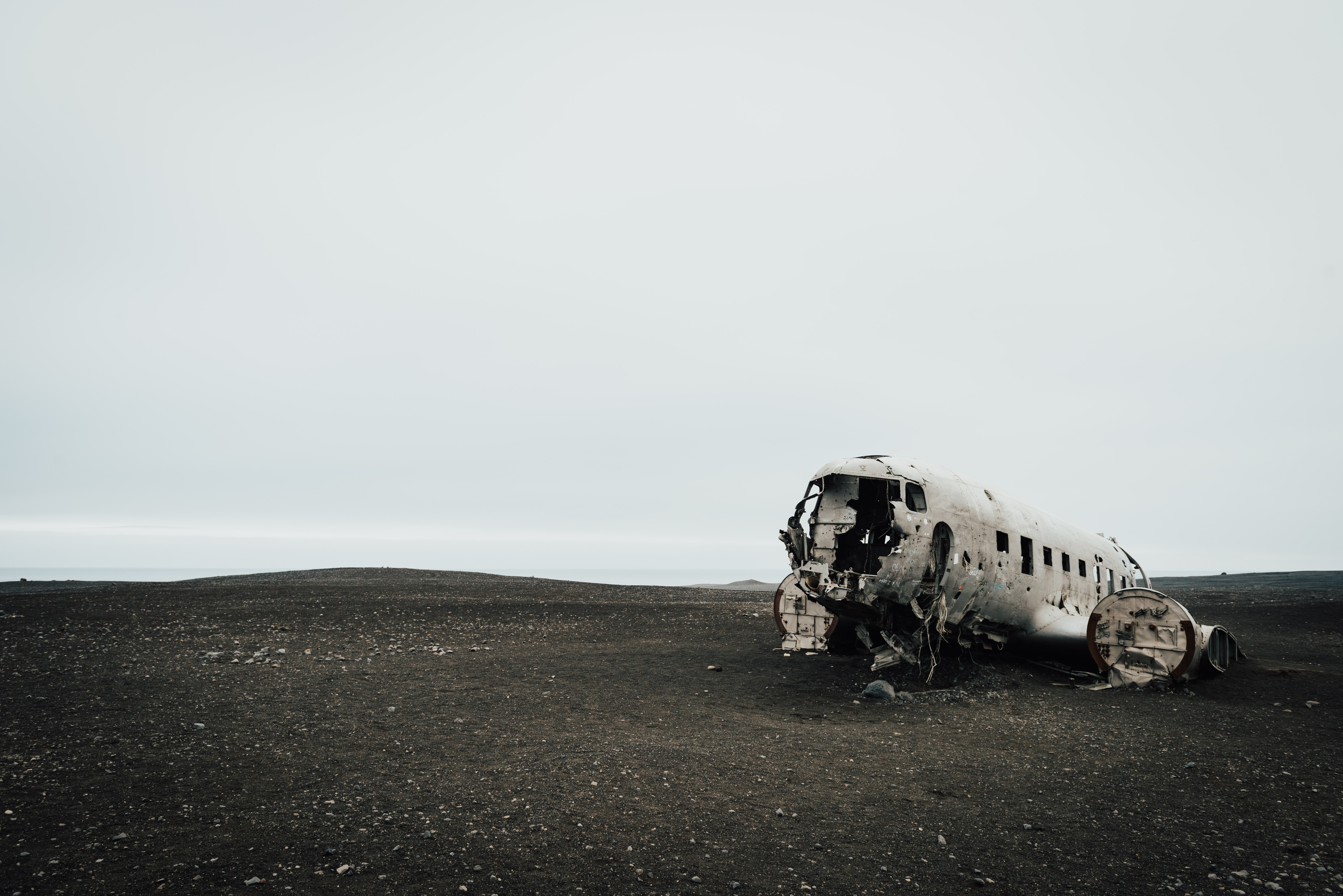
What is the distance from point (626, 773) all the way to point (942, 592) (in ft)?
27.2

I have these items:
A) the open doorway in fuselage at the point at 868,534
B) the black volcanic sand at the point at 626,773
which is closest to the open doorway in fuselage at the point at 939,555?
the open doorway in fuselage at the point at 868,534

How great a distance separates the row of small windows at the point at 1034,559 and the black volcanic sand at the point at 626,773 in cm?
250

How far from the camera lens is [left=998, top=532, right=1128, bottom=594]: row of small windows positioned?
16578mm

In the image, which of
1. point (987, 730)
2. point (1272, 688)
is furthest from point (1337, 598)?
point (987, 730)

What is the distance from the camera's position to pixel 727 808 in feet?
26.7

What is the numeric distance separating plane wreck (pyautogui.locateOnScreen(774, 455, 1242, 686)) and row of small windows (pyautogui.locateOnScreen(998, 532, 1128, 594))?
48 mm

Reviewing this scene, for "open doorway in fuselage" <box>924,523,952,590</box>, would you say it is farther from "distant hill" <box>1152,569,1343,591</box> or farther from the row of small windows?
"distant hill" <box>1152,569,1343,591</box>

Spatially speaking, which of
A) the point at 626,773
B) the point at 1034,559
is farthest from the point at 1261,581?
the point at 626,773

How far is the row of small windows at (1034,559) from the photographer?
1658cm

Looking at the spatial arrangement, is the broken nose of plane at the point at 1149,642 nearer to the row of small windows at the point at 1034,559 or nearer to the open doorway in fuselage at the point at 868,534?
the row of small windows at the point at 1034,559

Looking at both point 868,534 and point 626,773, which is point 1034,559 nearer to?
point 868,534

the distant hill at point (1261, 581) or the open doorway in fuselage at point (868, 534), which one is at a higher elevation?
the open doorway in fuselage at point (868, 534)

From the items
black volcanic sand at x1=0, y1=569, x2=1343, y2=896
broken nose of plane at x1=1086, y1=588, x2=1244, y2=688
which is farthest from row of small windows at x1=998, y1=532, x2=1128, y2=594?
black volcanic sand at x1=0, y1=569, x2=1343, y2=896

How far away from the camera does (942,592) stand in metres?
14.7
